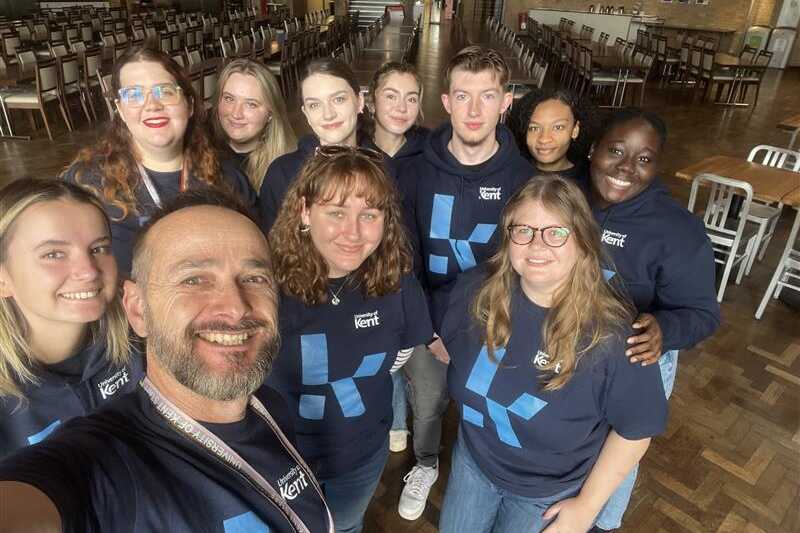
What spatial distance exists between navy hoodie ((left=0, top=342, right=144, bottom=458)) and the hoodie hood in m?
1.34

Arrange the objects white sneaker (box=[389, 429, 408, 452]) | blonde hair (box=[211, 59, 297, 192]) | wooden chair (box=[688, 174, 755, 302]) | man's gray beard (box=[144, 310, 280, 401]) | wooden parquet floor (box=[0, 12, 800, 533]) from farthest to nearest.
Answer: wooden chair (box=[688, 174, 755, 302]), white sneaker (box=[389, 429, 408, 452]), blonde hair (box=[211, 59, 297, 192]), wooden parquet floor (box=[0, 12, 800, 533]), man's gray beard (box=[144, 310, 280, 401])

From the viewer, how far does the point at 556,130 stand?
6.99 feet

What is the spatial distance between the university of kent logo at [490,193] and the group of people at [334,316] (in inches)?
0.4

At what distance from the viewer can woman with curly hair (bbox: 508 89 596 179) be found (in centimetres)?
212

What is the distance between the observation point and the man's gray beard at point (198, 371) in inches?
34.9

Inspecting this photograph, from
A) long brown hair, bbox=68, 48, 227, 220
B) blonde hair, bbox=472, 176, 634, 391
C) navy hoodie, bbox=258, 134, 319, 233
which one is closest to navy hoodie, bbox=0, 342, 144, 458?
long brown hair, bbox=68, 48, 227, 220

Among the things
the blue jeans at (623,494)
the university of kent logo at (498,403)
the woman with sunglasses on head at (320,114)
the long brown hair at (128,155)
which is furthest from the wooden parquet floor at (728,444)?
the long brown hair at (128,155)

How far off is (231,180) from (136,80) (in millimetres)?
498

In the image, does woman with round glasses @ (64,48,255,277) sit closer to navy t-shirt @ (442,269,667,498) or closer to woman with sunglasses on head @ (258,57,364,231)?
woman with sunglasses on head @ (258,57,364,231)

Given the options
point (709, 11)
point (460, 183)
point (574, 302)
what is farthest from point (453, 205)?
point (709, 11)

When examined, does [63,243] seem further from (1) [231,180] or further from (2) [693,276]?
(2) [693,276]

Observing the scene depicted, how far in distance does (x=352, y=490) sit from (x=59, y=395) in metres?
0.89

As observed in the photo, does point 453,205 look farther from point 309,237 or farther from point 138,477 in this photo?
point 138,477

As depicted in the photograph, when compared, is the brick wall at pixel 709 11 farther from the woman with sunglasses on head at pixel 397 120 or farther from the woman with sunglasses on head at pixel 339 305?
the woman with sunglasses on head at pixel 339 305
